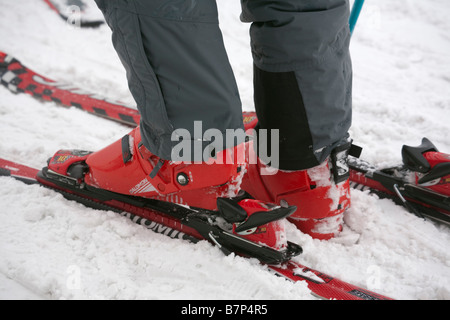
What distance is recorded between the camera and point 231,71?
121 cm

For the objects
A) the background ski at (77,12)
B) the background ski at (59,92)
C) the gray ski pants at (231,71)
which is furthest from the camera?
the background ski at (77,12)

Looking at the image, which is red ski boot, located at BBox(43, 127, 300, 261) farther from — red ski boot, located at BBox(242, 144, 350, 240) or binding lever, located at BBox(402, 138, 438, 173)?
binding lever, located at BBox(402, 138, 438, 173)

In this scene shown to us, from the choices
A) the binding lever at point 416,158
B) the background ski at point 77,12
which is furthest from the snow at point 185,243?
the background ski at point 77,12

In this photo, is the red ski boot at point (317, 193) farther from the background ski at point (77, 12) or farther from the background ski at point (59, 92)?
the background ski at point (77, 12)

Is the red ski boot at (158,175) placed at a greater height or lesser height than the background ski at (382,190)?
greater

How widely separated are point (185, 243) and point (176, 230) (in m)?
0.10

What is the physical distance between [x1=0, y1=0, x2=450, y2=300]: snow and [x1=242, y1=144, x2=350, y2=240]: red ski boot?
2.2 inches

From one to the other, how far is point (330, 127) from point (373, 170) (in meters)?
0.53

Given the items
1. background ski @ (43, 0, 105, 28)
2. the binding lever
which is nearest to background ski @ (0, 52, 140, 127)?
background ski @ (43, 0, 105, 28)

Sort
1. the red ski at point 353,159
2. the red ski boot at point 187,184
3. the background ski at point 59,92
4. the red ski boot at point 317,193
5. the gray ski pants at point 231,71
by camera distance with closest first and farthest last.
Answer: the gray ski pants at point 231,71 → the red ski boot at point 187,184 → the red ski boot at point 317,193 → the red ski at point 353,159 → the background ski at point 59,92

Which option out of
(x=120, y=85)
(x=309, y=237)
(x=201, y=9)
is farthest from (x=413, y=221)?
(x=120, y=85)

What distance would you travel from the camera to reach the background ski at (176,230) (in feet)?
3.83

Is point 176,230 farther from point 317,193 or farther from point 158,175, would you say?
point 317,193

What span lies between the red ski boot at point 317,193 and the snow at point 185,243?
0.06 m
